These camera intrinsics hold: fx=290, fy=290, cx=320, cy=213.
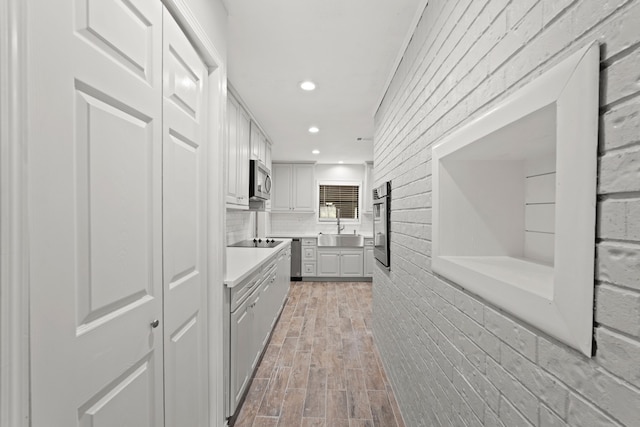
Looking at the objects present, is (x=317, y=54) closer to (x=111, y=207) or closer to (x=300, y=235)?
(x=111, y=207)

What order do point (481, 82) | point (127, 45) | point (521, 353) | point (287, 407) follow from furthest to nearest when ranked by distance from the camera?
1. point (287, 407)
2. point (481, 82)
3. point (127, 45)
4. point (521, 353)

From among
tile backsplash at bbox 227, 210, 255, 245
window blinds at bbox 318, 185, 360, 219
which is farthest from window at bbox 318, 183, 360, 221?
tile backsplash at bbox 227, 210, 255, 245

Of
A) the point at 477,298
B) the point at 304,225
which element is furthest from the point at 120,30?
the point at 304,225

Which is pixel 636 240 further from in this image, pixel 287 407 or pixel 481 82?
pixel 287 407

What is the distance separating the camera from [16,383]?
56 cm

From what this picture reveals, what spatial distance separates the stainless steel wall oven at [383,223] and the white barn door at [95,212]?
1.67 m

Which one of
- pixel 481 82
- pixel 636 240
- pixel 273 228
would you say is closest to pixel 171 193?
pixel 481 82

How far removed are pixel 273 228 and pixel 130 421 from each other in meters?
5.65

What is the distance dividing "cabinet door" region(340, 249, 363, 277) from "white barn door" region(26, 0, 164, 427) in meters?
4.96

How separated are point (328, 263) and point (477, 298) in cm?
502

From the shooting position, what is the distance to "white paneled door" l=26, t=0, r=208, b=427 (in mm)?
627

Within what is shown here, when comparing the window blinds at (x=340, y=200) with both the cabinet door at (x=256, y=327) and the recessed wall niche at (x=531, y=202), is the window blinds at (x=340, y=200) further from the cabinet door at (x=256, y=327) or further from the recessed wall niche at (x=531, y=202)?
the recessed wall niche at (x=531, y=202)

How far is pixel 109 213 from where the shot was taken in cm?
83

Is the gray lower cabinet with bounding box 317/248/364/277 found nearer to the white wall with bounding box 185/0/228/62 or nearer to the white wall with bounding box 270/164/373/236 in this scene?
the white wall with bounding box 270/164/373/236
